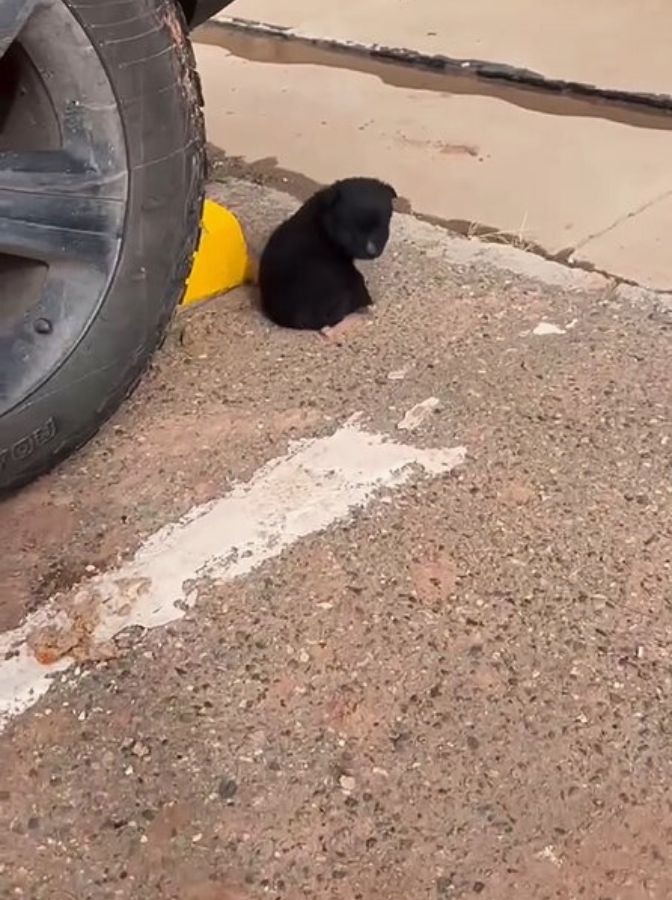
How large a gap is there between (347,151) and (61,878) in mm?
2923

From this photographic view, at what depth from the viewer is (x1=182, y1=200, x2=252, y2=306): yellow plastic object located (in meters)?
3.23

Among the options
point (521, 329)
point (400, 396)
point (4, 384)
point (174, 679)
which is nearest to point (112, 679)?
point (174, 679)

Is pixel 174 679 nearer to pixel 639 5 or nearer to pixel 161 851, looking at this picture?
pixel 161 851

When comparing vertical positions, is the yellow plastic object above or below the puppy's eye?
below

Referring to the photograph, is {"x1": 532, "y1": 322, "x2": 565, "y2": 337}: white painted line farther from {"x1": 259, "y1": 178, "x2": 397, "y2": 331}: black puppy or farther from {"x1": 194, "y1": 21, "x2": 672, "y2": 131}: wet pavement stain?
{"x1": 194, "y1": 21, "x2": 672, "y2": 131}: wet pavement stain

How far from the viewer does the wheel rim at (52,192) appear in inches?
90.4

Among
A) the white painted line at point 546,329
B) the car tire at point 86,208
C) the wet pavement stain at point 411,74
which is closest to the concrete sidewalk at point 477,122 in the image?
the wet pavement stain at point 411,74

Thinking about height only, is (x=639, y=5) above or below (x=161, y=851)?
above

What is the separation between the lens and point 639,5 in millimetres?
5465

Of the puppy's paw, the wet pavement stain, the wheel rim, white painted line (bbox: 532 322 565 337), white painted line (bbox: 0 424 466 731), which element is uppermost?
the wheel rim

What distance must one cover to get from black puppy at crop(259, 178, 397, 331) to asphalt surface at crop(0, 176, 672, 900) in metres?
0.13

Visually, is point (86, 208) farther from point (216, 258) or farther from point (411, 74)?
point (411, 74)

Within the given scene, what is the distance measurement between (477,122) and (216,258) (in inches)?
58.2

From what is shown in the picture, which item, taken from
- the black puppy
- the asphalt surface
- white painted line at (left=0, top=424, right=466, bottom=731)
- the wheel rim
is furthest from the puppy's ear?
the wheel rim
